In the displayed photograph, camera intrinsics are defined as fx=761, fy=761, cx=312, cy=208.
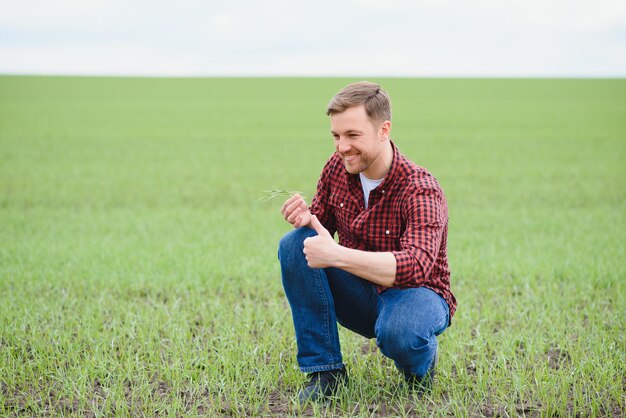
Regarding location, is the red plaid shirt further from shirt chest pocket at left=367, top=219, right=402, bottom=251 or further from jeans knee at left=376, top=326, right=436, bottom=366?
jeans knee at left=376, top=326, right=436, bottom=366

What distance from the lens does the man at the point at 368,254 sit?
12.5 ft

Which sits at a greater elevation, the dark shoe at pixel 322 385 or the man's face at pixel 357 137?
the man's face at pixel 357 137

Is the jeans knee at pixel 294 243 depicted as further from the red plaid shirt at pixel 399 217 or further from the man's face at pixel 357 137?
the man's face at pixel 357 137

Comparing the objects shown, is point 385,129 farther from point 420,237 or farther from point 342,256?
point 342,256

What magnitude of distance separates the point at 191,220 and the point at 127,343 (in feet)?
17.6

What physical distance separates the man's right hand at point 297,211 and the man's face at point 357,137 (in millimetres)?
315

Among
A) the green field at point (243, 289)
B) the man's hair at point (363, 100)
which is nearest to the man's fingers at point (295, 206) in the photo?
the man's hair at point (363, 100)

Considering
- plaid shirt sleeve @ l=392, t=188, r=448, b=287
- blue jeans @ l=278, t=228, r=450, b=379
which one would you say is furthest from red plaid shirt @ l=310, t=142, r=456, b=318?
blue jeans @ l=278, t=228, r=450, b=379

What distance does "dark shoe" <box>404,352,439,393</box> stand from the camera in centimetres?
429

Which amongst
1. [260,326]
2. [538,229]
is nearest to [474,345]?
[260,326]

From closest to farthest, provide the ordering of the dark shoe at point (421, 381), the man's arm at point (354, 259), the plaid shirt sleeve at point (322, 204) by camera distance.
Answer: the man's arm at point (354, 259) → the dark shoe at point (421, 381) → the plaid shirt sleeve at point (322, 204)

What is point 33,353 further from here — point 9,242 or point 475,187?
point 475,187

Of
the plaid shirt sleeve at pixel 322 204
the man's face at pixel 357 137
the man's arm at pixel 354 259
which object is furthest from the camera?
the plaid shirt sleeve at pixel 322 204

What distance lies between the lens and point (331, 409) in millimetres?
4156
